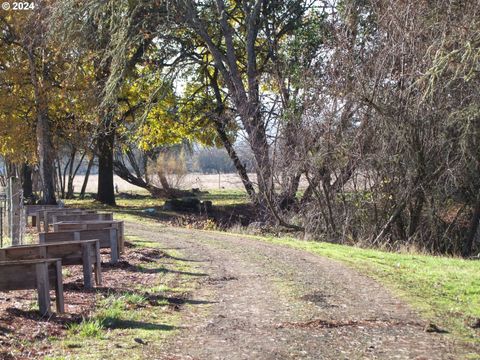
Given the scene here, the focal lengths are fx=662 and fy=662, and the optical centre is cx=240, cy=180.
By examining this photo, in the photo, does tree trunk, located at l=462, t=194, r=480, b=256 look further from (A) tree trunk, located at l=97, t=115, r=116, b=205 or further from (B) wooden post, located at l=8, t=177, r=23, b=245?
(A) tree trunk, located at l=97, t=115, r=116, b=205

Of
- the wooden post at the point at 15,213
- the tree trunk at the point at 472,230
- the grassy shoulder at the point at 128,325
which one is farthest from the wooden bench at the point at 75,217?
the tree trunk at the point at 472,230

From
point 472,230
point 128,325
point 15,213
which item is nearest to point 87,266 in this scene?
point 128,325

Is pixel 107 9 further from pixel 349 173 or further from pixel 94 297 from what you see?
pixel 94 297

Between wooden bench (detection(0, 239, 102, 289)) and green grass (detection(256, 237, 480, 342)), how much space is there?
443cm

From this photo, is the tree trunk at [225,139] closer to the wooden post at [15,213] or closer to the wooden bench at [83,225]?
the wooden post at [15,213]

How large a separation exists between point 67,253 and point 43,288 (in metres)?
1.68

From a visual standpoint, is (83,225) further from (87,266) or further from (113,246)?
(87,266)

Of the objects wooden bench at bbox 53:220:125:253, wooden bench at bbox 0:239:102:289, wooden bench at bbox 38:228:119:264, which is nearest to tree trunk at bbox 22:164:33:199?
wooden bench at bbox 53:220:125:253

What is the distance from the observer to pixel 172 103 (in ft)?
101

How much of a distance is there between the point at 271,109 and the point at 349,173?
4.47m

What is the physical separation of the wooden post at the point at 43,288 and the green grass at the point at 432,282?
14.9ft

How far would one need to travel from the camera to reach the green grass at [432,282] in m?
8.15

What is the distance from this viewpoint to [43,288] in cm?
761

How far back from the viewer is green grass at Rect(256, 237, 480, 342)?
26.7ft
